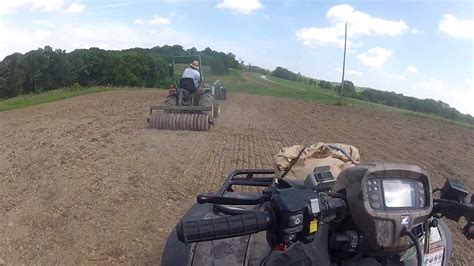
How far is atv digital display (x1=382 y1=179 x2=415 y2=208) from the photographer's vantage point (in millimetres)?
1421

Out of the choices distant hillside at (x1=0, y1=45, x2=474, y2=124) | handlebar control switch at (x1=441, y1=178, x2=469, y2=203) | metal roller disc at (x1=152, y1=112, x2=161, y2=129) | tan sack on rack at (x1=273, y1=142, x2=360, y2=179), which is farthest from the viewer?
distant hillside at (x1=0, y1=45, x2=474, y2=124)

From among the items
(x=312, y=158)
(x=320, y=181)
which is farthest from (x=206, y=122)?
(x=320, y=181)

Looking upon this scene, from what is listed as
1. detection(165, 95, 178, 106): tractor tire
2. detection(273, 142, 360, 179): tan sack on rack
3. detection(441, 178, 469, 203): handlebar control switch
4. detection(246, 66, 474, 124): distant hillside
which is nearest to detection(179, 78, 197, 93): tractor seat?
detection(165, 95, 178, 106): tractor tire

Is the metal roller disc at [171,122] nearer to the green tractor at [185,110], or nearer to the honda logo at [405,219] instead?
the green tractor at [185,110]

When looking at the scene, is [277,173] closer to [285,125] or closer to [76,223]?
[76,223]

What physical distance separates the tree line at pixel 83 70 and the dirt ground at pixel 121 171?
3998 centimetres

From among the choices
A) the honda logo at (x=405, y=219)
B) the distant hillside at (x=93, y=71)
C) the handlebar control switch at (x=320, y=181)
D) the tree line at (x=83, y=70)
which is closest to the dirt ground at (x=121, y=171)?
the handlebar control switch at (x=320, y=181)

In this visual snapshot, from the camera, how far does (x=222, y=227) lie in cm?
129

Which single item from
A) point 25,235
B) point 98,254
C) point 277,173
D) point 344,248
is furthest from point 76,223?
point 344,248

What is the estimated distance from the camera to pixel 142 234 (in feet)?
15.7

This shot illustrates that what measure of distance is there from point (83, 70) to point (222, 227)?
60.4m

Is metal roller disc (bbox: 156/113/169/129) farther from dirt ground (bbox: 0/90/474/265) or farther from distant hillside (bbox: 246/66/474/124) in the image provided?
distant hillside (bbox: 246/66/474/124)

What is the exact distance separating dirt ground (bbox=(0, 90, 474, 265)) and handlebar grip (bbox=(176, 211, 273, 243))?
3.20m

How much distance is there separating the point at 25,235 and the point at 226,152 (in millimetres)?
4965
